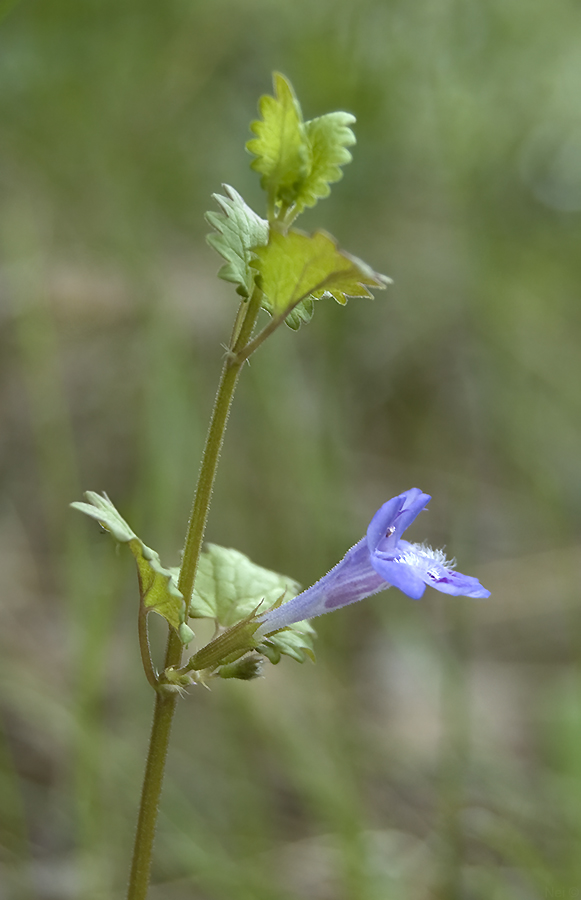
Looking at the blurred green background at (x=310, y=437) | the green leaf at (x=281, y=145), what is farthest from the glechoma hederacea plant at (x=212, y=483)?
the blurred green background at (x=310, y=437)

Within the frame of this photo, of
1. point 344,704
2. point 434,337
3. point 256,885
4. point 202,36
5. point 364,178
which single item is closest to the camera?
point 256,885

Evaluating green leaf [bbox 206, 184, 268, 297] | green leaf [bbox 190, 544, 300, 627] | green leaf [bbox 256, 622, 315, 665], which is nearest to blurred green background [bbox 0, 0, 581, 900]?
green leaf [bbox 190, 544, 300, 627]

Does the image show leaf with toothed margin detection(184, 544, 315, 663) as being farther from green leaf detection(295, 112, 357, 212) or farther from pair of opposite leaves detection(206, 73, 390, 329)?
green leaf detection(295, 112, 357, 212)

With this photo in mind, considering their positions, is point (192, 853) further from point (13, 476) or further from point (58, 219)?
point (58, 219)

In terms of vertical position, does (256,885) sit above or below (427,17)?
below

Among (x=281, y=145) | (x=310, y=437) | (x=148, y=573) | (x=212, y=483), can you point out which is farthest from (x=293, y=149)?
(x=310, y=437)

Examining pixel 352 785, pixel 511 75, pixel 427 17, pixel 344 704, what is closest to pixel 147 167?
pixel 427 17

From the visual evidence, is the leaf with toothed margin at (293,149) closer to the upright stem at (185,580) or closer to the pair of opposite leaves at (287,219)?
the pair of opposite leaves at (287,219)

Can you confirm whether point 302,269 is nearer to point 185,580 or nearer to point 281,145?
point 281,145
